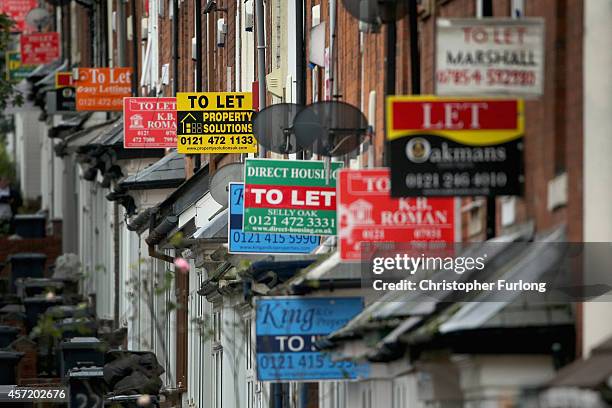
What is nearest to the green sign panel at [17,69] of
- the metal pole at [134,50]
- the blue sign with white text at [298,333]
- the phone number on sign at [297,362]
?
the metal pole at [134,50]

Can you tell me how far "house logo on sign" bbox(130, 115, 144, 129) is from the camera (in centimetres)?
3153

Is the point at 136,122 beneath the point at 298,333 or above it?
above

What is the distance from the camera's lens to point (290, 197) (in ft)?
62.8

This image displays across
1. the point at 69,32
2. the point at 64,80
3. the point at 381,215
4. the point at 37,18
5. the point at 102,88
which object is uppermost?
the point at 37,18

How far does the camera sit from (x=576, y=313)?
40.4ft

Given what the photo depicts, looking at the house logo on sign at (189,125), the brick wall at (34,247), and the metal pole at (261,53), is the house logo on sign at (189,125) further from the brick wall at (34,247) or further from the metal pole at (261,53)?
the brick wall at (34,247)

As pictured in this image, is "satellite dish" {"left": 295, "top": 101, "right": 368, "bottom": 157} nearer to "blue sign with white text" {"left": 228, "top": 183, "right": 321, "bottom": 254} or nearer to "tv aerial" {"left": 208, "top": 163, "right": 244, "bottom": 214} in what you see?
"blue sign with white text" {"left": 228, "top": 183, "right": 321, "bottom": 254}

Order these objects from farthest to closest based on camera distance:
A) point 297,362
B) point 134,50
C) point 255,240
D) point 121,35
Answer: point 121,35 → point 134,50 → point 255,240 → point 297,362

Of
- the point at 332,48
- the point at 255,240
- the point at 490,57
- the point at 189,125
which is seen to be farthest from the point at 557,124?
the point at 189,125

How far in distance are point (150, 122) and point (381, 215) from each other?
16.7 metres

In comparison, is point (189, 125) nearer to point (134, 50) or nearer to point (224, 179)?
point (224, 179)

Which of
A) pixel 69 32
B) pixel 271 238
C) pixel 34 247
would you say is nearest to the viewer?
pixel 271 238

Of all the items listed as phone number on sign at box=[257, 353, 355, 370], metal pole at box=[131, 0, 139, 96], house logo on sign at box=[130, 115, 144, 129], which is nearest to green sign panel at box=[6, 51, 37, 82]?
metal pole at box=[131, 0, 139, 96]

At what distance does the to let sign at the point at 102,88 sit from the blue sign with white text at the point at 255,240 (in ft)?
70.0
